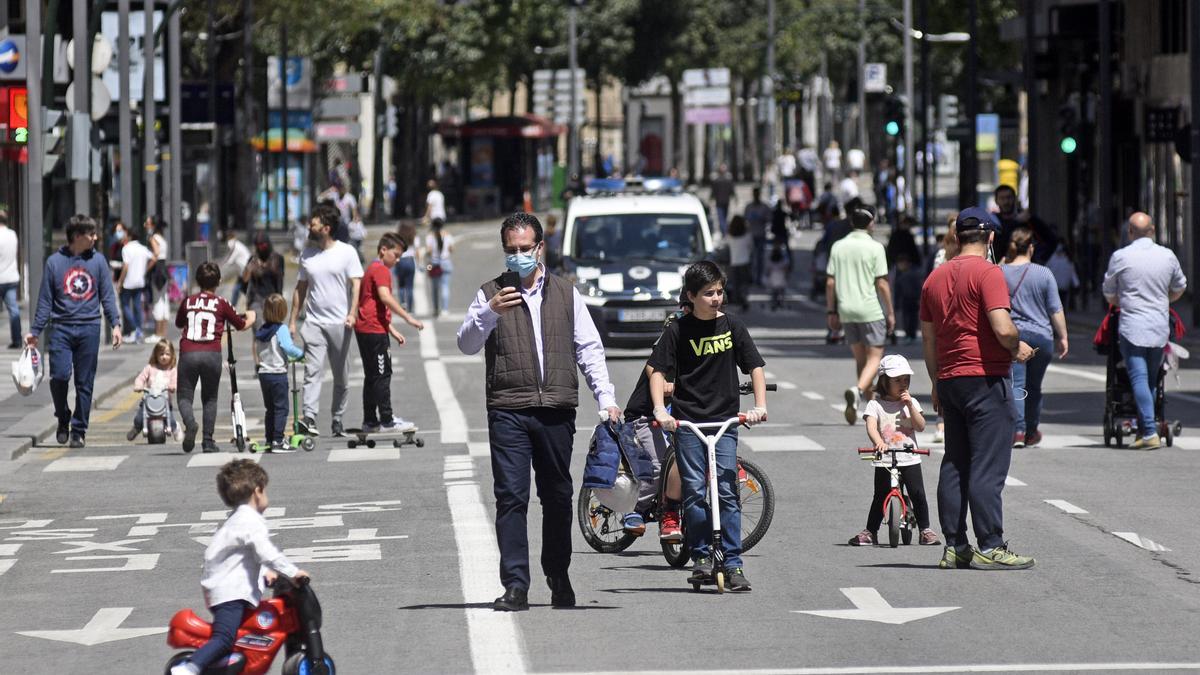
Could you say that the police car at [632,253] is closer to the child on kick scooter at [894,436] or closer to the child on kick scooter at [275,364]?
the child on kick scooter at [275,364]

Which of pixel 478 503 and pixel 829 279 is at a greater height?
pixel 829 279

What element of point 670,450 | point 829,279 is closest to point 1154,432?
point 829,279

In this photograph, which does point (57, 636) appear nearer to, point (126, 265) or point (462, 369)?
point (462, 369)

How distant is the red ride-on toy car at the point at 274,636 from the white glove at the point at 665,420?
281 centimetres

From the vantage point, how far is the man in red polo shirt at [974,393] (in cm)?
1141

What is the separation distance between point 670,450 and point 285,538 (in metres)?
2.71

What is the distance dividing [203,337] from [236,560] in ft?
32.5

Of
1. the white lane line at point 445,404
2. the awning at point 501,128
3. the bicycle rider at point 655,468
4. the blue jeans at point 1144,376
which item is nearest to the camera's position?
the bicycle rider at point 655,468

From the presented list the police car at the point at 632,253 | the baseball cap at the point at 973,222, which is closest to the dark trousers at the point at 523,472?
the baseball cap at the point at 973,222

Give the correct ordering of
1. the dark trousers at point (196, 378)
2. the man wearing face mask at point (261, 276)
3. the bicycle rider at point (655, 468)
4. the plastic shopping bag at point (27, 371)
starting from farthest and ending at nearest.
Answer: the man wearing face mask at point (261, 276) < the plastic shopping bag at point (27, 371) < the dark trousers at point (196, 378) < the bicycle rider at point (655, 468)

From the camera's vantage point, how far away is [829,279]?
19.5 m

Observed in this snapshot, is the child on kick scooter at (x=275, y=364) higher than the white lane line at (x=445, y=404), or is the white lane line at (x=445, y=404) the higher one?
the child on kick scooter at (x=275, y=364)

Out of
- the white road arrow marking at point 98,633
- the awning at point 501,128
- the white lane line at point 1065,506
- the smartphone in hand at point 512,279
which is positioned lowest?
the white road arrow marking at point 98,633

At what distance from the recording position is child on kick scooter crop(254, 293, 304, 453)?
1805 cm
